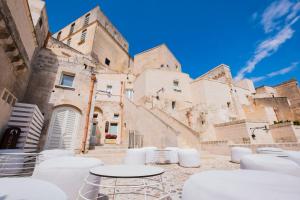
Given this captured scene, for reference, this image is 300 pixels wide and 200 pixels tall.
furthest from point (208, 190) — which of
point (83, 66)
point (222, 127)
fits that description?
point (222, 127)

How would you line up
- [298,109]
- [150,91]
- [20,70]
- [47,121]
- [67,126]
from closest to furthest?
[20,70], [47,121], [67,126], [150,91], [298,109]

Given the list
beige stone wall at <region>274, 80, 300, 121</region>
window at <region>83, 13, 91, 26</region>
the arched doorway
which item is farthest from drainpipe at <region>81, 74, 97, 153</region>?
beige stone wall at <region>274, 80, 300, 121</region>

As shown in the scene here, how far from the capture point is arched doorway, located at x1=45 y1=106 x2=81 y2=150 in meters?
7.46

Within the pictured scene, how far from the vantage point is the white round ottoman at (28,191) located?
106 centimetres

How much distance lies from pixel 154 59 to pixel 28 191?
2638cm

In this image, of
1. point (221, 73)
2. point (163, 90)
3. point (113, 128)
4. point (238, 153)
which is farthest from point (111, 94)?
point (221, 73)

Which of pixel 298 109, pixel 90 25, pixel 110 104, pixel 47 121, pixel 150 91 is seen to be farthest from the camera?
pixel 90 25

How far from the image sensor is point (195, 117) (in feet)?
56.5

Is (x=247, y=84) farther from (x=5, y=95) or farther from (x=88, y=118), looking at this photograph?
(x=5, y=95)

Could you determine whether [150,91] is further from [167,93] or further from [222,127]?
[222,127]

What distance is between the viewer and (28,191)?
114 centimetres

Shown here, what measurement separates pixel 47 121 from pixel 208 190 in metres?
8.83

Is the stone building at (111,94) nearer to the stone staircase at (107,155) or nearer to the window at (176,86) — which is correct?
the window at (176,86)

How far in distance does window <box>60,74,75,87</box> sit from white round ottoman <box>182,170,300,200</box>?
9537mm
